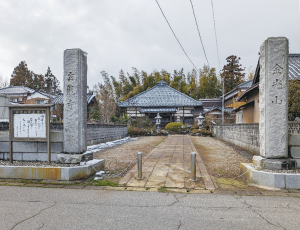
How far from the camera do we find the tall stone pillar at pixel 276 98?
4.84 meters

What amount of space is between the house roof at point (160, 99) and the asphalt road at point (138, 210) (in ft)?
90.0

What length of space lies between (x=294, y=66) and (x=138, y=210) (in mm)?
12568

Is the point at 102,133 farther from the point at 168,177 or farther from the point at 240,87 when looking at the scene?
the point at 240,87

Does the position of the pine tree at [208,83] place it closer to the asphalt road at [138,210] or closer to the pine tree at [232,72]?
the pine tree at [232,72]

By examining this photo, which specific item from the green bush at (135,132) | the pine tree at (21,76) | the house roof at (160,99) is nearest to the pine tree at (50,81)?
the pine tree at (21,76)

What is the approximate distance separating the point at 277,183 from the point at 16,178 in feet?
18.5

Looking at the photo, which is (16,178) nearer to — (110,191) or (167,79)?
(110,191)

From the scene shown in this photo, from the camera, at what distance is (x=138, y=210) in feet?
11.5

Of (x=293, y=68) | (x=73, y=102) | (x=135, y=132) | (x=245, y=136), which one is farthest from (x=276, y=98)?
(x=135, y=132)

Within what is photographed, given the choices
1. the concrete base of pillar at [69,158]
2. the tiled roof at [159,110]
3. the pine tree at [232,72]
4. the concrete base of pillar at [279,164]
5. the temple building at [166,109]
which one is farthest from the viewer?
the pine tree at [232,72]

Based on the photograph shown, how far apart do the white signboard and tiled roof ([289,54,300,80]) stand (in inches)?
394

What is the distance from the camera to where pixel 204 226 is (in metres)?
2.97

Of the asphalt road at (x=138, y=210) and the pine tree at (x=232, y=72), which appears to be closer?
the asphalt road at (x=138, y=210)

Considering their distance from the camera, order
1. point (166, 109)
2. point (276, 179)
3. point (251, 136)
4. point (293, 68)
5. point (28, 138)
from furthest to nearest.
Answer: point (166, 109) < point (293, 68) < point (251, 136) < point (28, 138) < point (276, 179)
